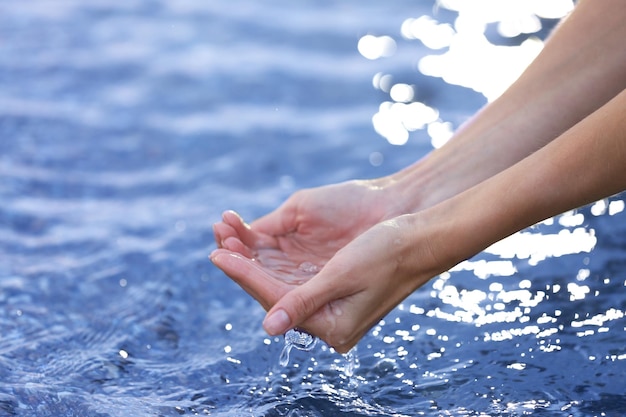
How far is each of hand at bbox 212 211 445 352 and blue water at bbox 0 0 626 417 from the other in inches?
14.9

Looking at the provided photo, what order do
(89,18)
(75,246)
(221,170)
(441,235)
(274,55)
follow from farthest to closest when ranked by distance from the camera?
(89,18), (274,55), (221,170), (75,246), (441,235)

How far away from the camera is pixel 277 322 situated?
7.97ft

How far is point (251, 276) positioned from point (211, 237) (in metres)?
1.47

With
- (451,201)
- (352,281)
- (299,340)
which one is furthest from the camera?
(299,340)

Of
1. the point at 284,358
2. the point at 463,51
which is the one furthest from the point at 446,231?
the point at 463,51

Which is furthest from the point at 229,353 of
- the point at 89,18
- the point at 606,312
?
the point at 89,18

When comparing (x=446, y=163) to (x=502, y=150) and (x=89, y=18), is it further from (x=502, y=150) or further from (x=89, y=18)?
(x=89, y=18)

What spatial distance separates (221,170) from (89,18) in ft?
7.92

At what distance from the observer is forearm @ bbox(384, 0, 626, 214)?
295cm

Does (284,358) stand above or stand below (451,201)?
below

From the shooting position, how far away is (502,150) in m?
3.08

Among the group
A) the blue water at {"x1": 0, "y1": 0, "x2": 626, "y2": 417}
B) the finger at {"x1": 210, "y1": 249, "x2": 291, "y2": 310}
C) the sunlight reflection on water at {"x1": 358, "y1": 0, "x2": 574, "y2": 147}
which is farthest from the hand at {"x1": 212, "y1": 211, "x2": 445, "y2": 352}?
the sunlight reflection on water at {"x1": 358, "y1": 0, "x2": 574, "y2": 147}

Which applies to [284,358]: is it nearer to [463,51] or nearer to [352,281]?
[352,281]

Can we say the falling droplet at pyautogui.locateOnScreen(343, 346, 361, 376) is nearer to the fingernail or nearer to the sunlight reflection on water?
the fingernail
